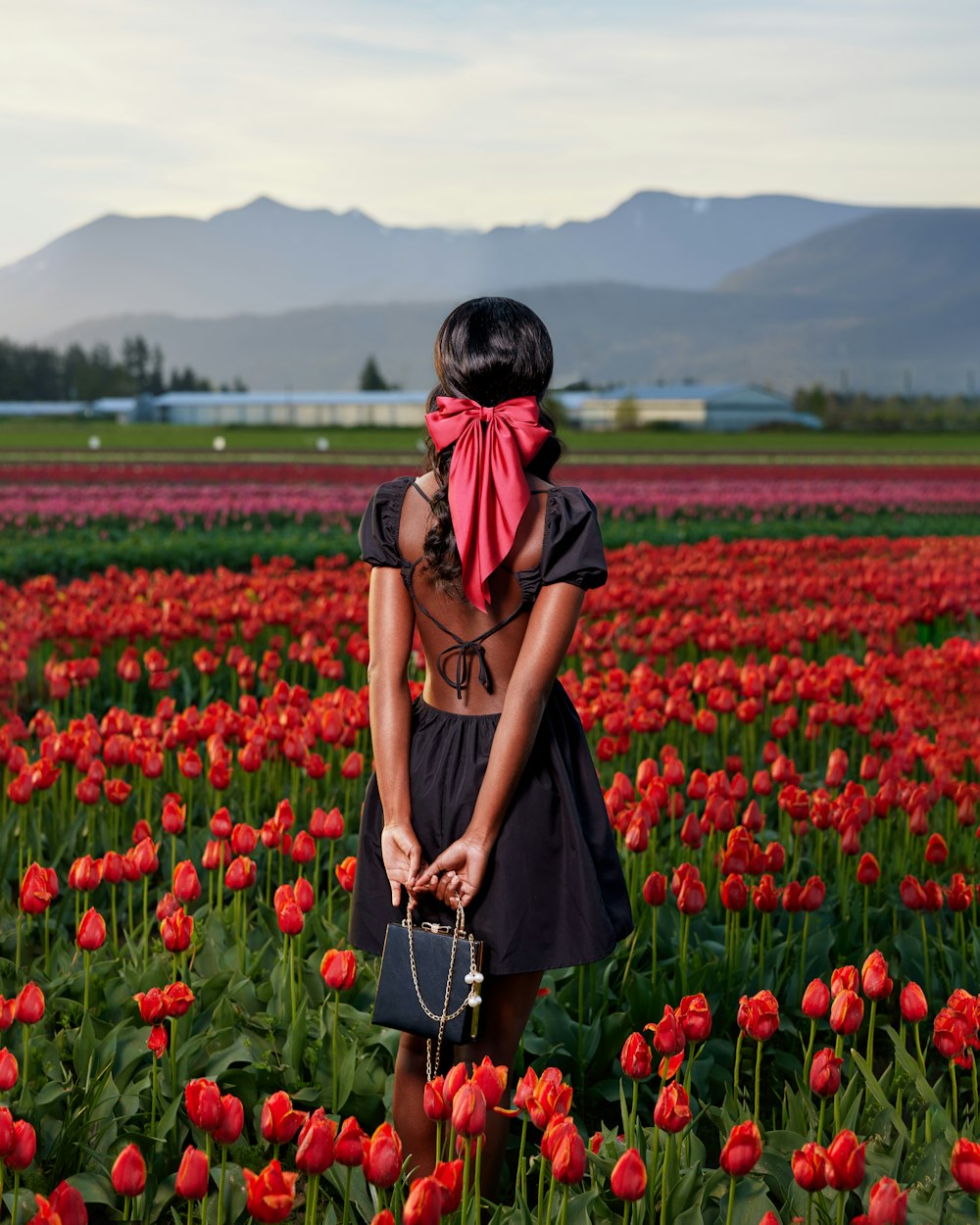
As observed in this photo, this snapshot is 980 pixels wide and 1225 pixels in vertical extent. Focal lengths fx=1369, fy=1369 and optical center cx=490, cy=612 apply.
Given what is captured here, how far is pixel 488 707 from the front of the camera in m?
2.92

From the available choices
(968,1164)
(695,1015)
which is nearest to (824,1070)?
(695,1015)

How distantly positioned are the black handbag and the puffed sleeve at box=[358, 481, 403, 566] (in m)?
0.76

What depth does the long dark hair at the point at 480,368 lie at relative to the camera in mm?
2785

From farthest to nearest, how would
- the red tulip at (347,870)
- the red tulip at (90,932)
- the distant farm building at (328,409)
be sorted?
→ the distant farm building at (328,409), the red tulip at (347,870), the red tulip at (90,932)

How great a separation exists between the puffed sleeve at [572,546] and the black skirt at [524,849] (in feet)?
1.12

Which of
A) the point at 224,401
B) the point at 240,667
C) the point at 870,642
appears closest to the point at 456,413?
the point at 240,667

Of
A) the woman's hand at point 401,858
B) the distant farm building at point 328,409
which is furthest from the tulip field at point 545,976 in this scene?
the distant farm building at point 328,409

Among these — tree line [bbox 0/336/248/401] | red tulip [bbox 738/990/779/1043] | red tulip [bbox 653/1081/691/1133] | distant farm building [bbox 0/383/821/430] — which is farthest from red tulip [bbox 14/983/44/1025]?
tree line [bbox 0/336/248/401]

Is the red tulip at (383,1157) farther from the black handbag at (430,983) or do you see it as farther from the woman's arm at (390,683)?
the woman's arm at (390,683)

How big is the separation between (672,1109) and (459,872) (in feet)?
2.19

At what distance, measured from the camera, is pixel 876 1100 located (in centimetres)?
316

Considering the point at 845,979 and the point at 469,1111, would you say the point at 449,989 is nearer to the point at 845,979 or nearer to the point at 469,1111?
the point at 469,1111

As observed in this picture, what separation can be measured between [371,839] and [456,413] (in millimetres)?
937

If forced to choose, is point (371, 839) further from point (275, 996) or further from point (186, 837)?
point (186, 837)
